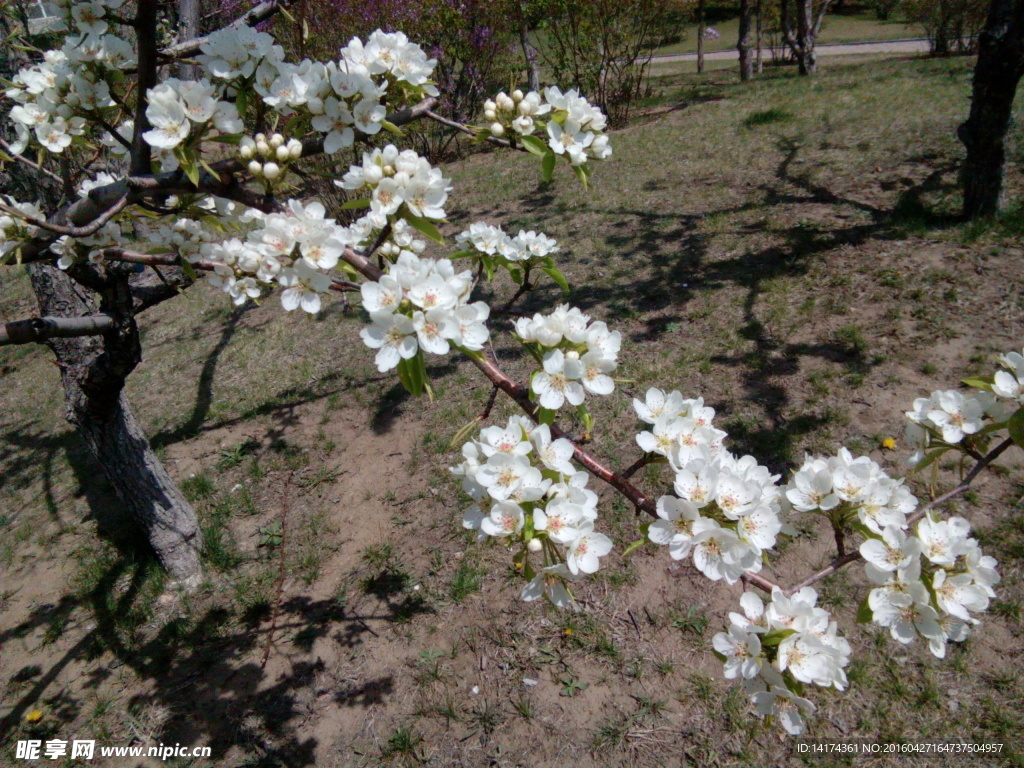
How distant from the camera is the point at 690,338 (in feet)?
13.5

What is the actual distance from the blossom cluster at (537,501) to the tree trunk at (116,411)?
198 cm

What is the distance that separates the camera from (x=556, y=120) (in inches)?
57.2

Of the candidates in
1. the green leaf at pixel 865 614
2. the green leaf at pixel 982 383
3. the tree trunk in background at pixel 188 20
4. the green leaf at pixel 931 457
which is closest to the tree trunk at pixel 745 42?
the tree trunk in background at pixel 188 20

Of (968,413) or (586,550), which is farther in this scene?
(968,413)

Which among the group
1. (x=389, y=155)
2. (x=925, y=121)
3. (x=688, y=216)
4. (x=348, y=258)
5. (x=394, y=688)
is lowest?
(x=394, y=688)

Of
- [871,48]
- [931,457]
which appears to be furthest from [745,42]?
[931,457]

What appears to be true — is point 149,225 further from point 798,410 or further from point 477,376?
point 798,410

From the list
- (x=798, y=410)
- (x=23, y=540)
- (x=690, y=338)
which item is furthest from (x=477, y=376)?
(x=23, y=540)

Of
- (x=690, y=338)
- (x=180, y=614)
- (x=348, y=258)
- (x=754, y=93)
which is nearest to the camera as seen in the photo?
(x=348, y=258)

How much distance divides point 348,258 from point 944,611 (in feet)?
5.01

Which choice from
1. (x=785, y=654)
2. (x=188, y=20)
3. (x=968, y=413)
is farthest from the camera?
(x=188, y=20)

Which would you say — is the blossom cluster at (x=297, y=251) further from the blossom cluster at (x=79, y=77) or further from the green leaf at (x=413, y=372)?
the blossom cluster at (x=79, y=77)

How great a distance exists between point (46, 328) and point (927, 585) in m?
2.34

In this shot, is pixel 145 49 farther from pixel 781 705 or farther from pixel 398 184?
pixel 781 705
